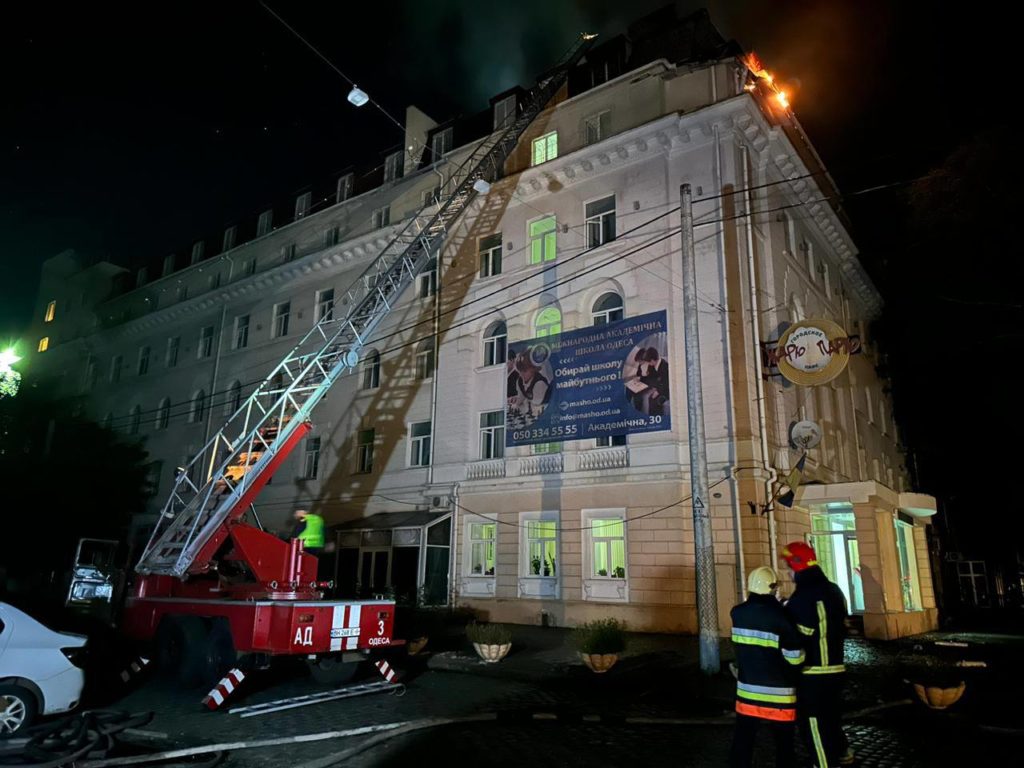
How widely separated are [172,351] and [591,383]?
83.0 feet

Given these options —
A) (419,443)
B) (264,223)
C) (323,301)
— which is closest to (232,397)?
(323,301)

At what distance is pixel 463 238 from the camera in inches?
985

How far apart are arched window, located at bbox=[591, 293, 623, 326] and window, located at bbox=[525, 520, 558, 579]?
6328 mm

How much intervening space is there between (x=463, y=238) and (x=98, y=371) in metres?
26.6

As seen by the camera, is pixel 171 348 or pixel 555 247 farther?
pixel 171 348

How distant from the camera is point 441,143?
88.7ft

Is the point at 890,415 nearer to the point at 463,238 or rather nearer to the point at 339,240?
the point at 463,238

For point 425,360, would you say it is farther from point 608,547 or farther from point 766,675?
point 766,675

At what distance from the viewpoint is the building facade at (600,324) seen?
59.5 ft

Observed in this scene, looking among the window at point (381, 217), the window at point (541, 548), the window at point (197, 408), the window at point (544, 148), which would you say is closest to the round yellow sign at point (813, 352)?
the window at point (541, 548)

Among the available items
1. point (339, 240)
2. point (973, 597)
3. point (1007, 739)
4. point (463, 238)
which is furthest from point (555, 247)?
point (973, 597)

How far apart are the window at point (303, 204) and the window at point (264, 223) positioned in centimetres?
212

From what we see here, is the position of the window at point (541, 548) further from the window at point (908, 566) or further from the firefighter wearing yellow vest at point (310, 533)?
the window at point (908, 566)

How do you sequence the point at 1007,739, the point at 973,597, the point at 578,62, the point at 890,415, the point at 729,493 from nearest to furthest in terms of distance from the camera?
the point at 1007,739 → the point at 729,493 → the point at 578,62 → the point at 890,415 → the point at 973,597
